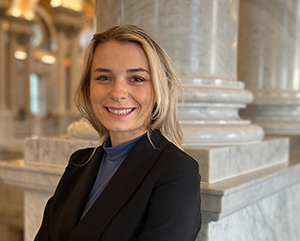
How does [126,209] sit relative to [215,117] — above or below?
below

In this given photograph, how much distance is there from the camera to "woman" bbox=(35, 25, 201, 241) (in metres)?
1.36

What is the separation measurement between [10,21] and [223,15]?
13.9 meters

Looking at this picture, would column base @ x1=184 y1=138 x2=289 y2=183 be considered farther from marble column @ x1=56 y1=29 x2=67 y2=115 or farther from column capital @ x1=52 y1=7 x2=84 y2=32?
marble column @ x1=56 y1=29 x2=67 y2=115

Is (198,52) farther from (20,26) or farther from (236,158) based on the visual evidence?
(20,26)

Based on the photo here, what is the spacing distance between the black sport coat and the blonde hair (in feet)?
0.25

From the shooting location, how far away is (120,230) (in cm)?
139

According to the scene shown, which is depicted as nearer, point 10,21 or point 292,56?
point 292,56

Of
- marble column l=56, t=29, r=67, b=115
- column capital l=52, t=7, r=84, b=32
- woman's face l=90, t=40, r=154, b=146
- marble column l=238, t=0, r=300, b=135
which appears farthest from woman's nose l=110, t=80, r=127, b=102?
marble column l=56, t=29, r=67, b=115

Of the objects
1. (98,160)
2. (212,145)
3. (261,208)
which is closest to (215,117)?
(212,145)

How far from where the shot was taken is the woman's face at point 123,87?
1.56 meters

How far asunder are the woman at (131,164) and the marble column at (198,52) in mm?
829

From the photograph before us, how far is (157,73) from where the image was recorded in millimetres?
1558

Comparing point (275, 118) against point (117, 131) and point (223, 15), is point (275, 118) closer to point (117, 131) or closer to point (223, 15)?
point (223, 15)

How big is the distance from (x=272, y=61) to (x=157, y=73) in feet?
10.2
